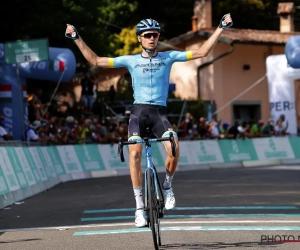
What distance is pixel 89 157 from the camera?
2808cm

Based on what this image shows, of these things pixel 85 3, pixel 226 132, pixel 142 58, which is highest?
pixel 85 3

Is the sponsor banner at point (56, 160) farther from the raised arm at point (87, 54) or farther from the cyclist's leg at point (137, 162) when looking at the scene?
the cyclist's leg at point (137, 162)

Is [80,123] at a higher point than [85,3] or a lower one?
lower

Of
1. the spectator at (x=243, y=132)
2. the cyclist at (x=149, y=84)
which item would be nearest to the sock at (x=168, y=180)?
the cyclist at (x=149, y=84)

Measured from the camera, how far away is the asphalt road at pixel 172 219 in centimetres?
1137

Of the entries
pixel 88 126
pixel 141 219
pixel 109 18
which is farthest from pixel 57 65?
pixel 109 18

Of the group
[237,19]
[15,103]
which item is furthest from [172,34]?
[15,103]

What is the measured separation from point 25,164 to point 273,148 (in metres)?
16.5

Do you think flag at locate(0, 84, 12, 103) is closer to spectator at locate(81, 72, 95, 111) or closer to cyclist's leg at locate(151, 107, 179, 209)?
spectator at locate(81, 72, 95, 111)

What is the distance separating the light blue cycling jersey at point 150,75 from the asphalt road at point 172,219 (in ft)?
5.18

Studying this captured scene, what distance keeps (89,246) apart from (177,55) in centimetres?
232

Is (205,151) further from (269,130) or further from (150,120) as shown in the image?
(150,120)

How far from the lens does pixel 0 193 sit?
1717 cm

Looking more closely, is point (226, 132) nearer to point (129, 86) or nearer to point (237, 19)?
point (129, 86)
